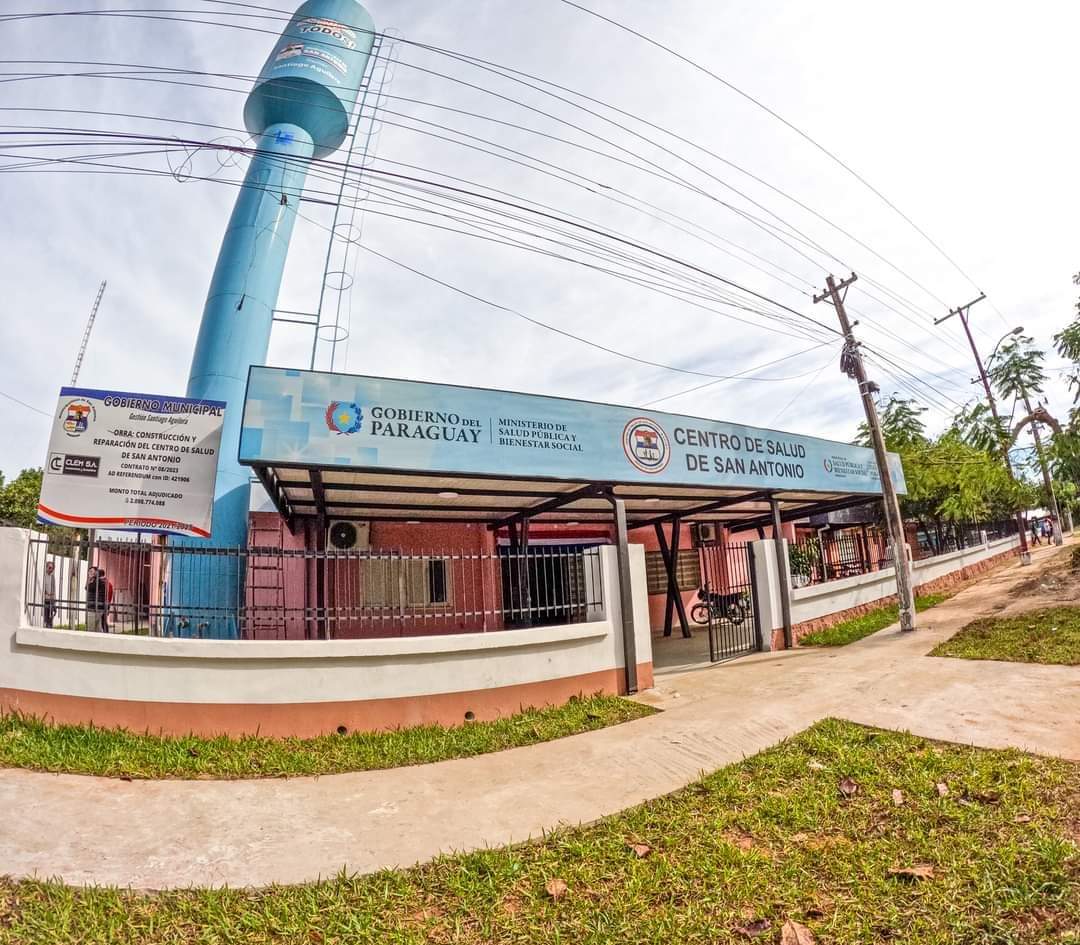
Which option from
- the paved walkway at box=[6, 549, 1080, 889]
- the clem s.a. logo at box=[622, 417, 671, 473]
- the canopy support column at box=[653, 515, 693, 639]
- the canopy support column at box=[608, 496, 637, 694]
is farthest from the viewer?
the canopy support column at box=[653, 515, 693, 639]

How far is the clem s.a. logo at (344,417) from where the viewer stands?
22.0ft

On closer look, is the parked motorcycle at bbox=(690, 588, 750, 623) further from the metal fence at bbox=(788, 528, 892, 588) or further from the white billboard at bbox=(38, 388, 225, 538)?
the white billboard at bbox=(38, 388, 225, 538)

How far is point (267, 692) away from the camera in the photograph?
19.0 ft

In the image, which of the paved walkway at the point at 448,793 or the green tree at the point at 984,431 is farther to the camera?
the green tree at the point at 984,431

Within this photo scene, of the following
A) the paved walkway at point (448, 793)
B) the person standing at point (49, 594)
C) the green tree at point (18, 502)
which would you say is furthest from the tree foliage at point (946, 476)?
the green tree at point (18, 502)

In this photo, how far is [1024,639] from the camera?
8.58 m

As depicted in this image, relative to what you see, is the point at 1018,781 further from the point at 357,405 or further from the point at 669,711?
the point at 357,405

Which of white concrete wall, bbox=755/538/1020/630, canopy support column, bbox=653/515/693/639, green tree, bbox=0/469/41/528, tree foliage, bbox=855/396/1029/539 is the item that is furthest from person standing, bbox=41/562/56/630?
green tree, bbox=0/469/41/528

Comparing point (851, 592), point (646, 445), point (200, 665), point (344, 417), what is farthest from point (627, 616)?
point (851, 592)

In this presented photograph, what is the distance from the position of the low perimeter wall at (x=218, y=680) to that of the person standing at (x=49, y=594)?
0.22m

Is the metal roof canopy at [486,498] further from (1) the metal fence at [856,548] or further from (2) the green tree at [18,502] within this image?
(2) the green tree at [18,502]

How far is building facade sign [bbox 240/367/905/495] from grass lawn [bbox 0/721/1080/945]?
4.32 m

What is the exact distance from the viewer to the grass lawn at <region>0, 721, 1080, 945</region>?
109 inches

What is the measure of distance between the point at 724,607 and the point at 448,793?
30.2ft
